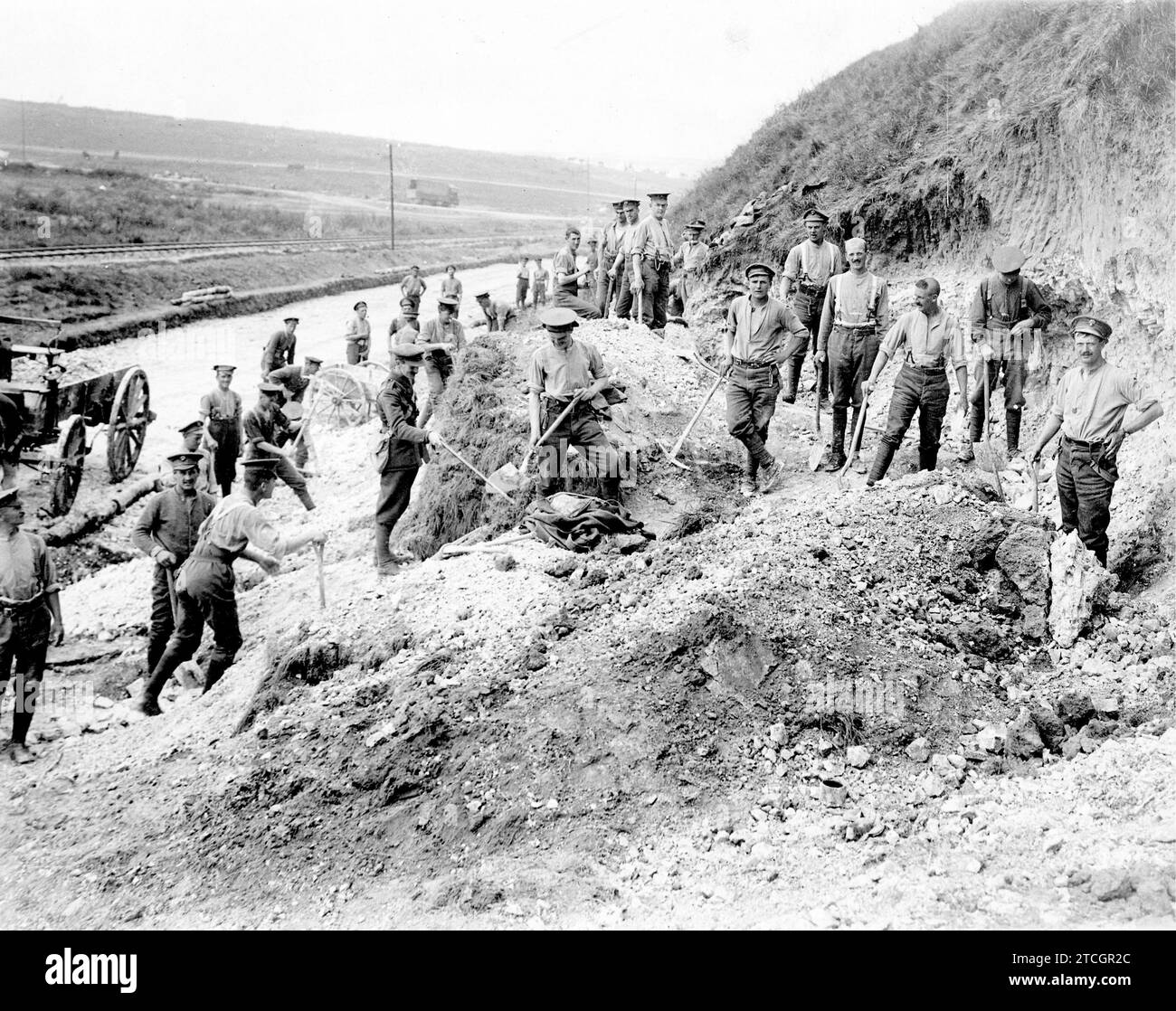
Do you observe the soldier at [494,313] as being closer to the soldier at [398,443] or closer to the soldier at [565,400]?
the soldier at [398,443]

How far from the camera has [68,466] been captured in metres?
11.9

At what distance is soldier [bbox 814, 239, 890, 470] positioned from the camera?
8.40m

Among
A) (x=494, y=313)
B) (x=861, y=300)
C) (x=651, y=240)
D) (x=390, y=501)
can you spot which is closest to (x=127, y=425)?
(x=390, y=501)

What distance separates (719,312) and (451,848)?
1060cm

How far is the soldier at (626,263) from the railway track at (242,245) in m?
19.3

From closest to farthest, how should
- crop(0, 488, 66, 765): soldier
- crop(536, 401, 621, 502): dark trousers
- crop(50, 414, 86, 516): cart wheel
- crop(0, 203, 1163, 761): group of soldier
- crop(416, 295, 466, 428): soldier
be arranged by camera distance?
1. crop(0, 203, 1163, 761): group of soldier
2. crop(0, 488, 66, 765): soldier
3. crop(536, 401, 621, 502): dark trousers
4. crop(50, 414, 86, 516): cart wheel
5. crop(416, 295, 466, 428): soldier

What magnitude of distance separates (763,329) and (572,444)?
178cm

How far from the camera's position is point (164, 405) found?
1720cm

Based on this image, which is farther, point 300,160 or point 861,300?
point 300,160

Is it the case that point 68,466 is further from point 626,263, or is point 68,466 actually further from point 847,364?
point 847,364

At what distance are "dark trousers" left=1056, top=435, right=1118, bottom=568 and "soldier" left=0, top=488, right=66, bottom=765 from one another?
22.1 feet

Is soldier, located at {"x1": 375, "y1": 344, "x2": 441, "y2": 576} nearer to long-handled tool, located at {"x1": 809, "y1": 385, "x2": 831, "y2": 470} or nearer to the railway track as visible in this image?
long-handled tool, located at {"x1": 809, "y1": 385, "x2": 831, "y2": 470}

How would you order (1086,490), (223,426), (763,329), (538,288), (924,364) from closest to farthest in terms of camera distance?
(1086,490) → (924,364) → (763,329) → (223,426) → (538,288)

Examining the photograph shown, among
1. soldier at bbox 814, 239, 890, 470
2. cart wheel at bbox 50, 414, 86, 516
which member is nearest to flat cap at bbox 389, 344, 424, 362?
soldier at bbox 814, 239, 890, 470
